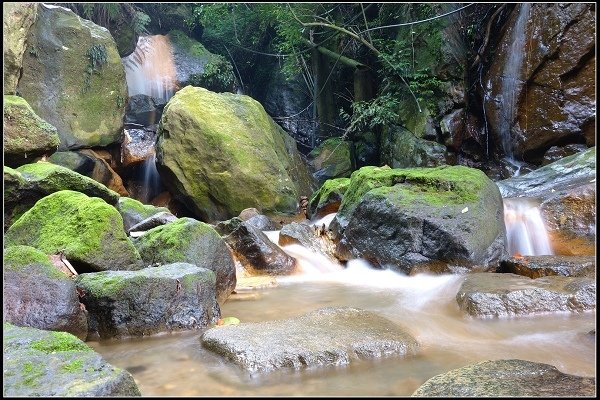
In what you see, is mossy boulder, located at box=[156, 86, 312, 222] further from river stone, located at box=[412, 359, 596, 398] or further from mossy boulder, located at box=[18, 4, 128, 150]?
river stone, located at box=[412, 359, 596, 398]

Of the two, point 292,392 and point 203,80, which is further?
point 203,80

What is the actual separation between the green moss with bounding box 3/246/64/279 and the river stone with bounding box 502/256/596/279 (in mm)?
4425

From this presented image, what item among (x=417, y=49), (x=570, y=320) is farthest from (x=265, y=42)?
(x=570, y=320)

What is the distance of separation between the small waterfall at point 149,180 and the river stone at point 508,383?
10.4 metres

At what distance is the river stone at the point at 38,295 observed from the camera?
3097mm

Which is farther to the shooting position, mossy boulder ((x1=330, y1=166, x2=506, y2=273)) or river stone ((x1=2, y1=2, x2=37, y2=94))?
river stone ((x1=2, y1=2, x2=37, y2=94))

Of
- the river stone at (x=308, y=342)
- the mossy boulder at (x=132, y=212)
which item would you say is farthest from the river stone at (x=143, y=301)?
the mossy boulder at (x=132, y=212)

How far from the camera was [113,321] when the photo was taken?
11.1 ft

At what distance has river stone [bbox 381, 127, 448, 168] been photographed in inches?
446

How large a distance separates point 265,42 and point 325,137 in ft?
15.4

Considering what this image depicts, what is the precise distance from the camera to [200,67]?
1683 centimetres

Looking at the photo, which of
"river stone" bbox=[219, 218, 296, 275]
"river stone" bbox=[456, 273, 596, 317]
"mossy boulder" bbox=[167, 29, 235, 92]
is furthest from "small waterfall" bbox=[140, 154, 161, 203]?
"river stone" bbox=[456, 273, 596, 317]

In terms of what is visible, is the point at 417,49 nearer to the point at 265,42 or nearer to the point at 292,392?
the point at 265,42

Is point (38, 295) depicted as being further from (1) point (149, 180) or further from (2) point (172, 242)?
(1) point (149, 180)
